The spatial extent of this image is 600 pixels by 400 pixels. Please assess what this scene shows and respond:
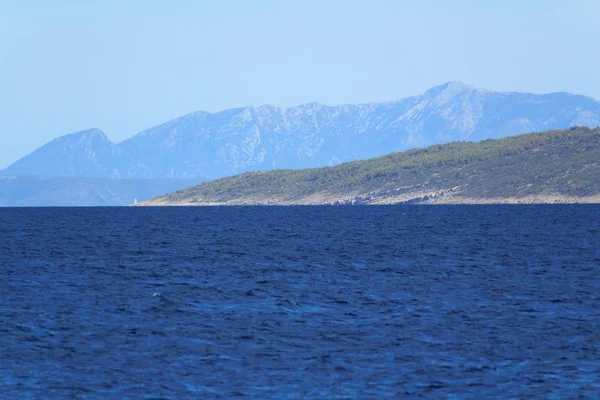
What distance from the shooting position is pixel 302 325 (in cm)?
4025

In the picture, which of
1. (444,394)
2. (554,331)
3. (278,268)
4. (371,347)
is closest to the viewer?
(444,394)

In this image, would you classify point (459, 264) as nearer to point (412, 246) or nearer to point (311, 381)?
point (412, 246)

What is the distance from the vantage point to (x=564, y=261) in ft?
222

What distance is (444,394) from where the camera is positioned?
2844cm

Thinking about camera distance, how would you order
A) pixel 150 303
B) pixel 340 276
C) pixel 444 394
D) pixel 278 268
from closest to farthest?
pixel 444 394, pixel 150 303, pixel 340 276, pixel 278 268

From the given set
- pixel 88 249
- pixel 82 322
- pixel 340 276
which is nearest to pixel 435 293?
pixel 340 276

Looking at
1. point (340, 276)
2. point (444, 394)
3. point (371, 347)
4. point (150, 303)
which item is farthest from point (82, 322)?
point (340, 276)

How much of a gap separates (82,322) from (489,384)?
60.9 ft

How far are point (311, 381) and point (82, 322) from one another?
1423cm

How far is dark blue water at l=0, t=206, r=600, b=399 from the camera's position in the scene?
29.8 m

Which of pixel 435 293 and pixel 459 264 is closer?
pixel 435 293

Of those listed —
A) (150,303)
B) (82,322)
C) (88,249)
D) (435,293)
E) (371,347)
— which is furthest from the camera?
(88,249)

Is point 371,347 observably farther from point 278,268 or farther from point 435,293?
point 278,268

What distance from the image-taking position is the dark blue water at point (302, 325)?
29.8 m
